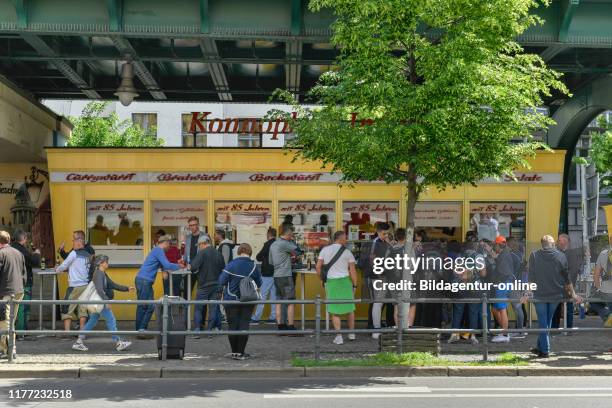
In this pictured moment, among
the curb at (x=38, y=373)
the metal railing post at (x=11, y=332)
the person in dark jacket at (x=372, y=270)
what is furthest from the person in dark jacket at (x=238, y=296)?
the metal railing post at (x=11, y=332)

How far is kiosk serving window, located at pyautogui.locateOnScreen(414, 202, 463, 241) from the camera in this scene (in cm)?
1917

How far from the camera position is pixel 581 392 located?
11.1m

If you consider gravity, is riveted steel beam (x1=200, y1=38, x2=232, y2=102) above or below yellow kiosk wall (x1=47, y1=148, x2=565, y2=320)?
above

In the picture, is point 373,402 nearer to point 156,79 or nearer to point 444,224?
point 444,224

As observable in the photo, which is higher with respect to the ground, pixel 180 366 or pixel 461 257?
pixel 461 257

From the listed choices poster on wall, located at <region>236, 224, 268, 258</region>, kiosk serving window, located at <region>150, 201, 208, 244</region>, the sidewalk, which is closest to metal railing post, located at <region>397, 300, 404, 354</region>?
the sidewalk

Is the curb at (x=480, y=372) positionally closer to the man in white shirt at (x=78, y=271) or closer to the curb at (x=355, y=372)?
the curb at (x=355, y=372)

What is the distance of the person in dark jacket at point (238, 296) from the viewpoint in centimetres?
1366

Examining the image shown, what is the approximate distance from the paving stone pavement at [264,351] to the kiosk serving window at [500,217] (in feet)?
9.73

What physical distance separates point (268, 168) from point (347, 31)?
6.11 metres

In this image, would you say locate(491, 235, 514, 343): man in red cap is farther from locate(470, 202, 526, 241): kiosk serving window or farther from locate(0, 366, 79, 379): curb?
locate(0, 366, 79, 379): curb

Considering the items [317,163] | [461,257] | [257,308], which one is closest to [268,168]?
[317,163]

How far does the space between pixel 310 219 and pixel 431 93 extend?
661cm

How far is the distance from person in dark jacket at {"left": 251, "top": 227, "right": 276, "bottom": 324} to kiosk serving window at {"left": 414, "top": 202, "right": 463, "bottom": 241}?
11.7ft
